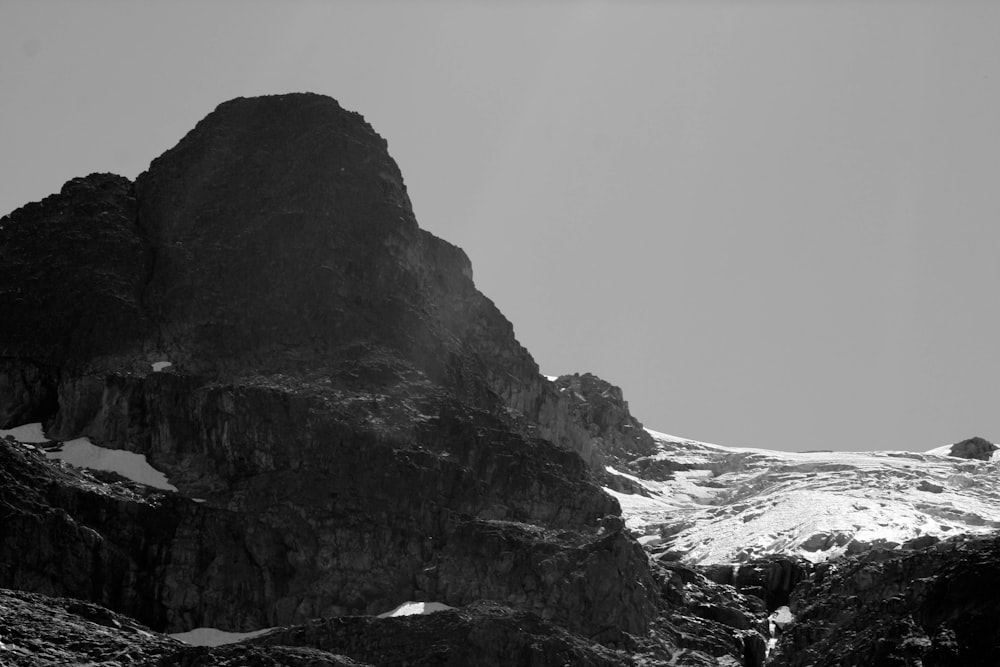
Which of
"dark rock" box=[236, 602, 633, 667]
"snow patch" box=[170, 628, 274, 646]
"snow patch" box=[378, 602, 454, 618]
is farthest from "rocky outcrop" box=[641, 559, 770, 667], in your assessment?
"snow patch" box=[170, 628, 274, 646]

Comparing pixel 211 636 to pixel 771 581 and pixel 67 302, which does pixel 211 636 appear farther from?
pixel 771 581

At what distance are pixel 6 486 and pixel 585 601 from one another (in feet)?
174

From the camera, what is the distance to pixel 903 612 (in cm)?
15112

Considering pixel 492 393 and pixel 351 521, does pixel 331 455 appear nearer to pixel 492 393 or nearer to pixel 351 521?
pixel 351 521

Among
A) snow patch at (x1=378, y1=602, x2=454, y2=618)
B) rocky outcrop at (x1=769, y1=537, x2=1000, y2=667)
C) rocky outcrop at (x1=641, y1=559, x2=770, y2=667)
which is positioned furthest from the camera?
rocky outcrop at (x1=641, y1=559, x2=770, y2=667)

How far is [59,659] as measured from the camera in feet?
397

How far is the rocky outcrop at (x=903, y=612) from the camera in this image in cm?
13950

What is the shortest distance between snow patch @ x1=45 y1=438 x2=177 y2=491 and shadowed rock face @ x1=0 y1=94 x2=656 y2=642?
4.48 ft

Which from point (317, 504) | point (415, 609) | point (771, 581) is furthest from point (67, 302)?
point (771, 581)

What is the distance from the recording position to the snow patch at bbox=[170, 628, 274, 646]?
150 meters

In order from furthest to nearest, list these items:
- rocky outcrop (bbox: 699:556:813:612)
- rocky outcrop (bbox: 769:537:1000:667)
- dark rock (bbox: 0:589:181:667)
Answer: rocky outcrop (bbox: 699:556:813:612) → rocky outcrop (bbox: 769:537:1000:667) → dark rock (bbox: 0:589:181:667)

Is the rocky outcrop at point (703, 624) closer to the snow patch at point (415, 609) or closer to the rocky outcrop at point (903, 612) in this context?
the rocky outcrop at point (903, 612)

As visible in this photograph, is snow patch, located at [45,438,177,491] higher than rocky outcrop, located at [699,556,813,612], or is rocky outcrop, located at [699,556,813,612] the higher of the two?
snow patch, located at [45,438,177,491]

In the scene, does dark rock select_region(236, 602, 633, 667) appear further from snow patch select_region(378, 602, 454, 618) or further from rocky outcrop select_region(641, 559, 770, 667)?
rocky outcrop select_region(641, 559, 770, 667)
